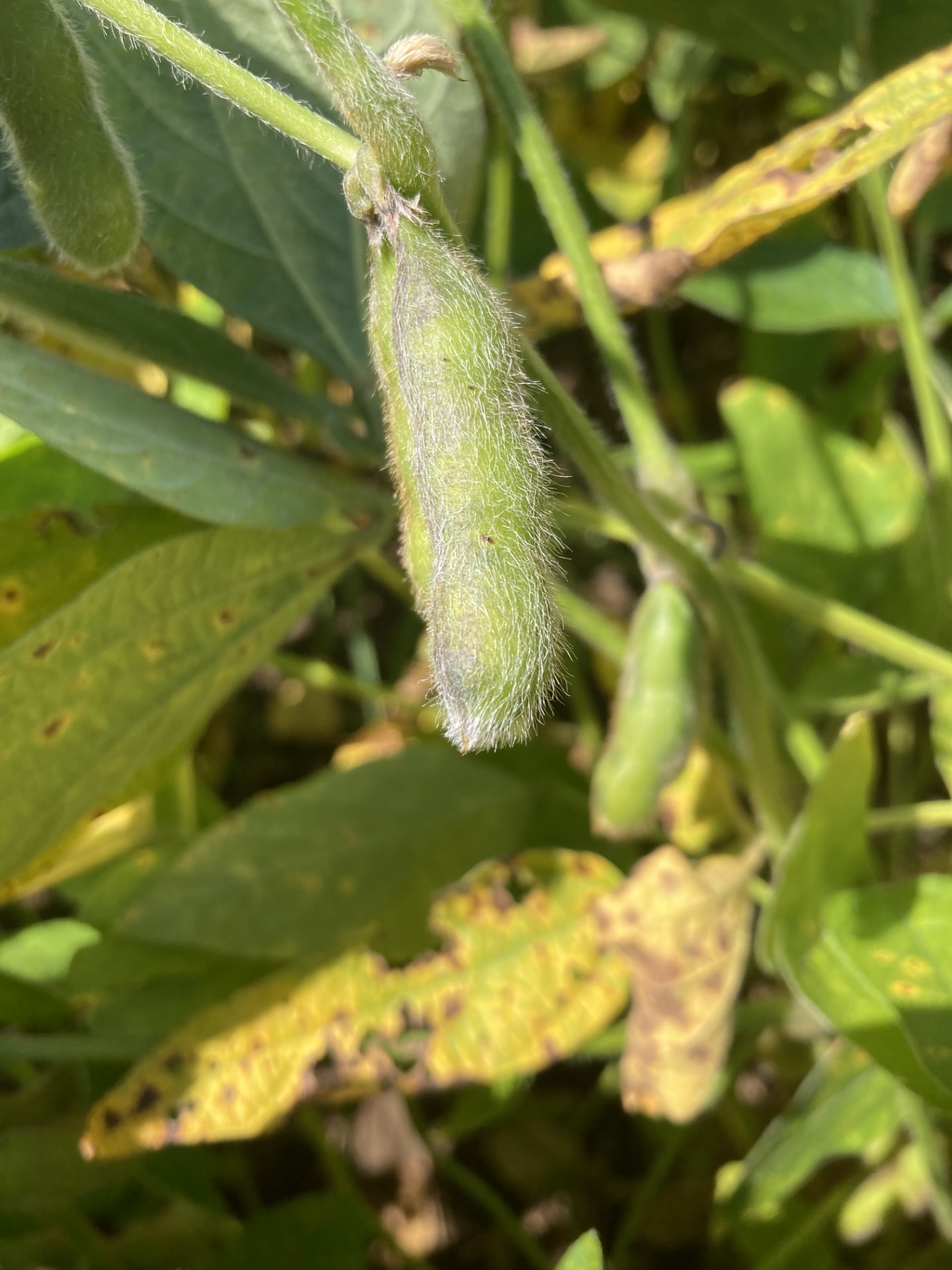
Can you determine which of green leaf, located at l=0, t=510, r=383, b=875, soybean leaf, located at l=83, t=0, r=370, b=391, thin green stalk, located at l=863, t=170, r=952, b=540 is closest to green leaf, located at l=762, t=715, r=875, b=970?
thin green stalk, located at l=863, t=170, r=952, b=540

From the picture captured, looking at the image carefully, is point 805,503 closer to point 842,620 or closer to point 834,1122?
point 842,620

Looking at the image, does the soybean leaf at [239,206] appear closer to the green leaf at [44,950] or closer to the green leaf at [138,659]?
the green leaf at [138,659]

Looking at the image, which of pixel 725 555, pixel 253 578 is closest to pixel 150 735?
pixel 253 578

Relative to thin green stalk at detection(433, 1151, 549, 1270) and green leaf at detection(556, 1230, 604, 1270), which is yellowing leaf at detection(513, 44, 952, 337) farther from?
thin green stalk at detection(433, 1151, 549, 1270)

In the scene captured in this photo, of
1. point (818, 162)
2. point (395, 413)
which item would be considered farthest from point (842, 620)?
point (395, 413)

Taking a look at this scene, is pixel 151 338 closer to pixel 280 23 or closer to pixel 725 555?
pixel 280 23

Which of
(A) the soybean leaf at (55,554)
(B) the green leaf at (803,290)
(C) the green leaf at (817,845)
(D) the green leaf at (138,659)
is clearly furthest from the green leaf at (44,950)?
(B) the green leaf at (803,290)
